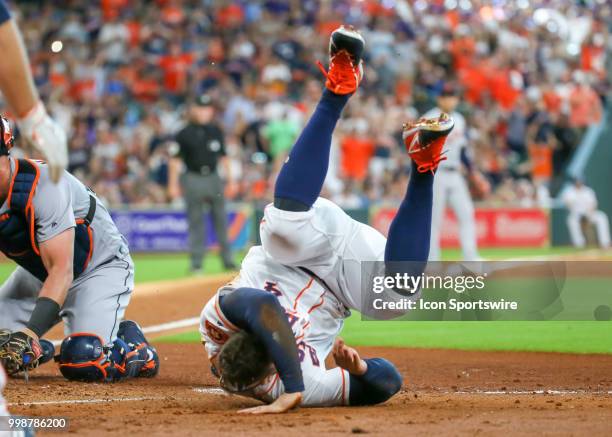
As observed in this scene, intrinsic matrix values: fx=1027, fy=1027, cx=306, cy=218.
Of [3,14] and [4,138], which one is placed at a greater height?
[3,14]

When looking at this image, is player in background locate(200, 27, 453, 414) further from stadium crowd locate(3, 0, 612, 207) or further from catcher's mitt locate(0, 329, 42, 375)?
stadium crowd locate(3, 0, 612, 207)

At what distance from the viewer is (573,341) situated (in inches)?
310

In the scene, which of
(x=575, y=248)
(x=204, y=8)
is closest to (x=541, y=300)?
(x=575, y=248)

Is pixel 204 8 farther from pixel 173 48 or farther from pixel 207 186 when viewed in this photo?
pixel 207 186

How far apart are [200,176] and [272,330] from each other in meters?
9.42

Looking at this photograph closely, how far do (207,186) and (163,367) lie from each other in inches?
276

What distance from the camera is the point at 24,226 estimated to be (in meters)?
5.74

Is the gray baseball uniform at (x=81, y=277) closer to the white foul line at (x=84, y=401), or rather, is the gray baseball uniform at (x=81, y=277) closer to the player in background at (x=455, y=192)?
the white foul line at (x=84, y=401)

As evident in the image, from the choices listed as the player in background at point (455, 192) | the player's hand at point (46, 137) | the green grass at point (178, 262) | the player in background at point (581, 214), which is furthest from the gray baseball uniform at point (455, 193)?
the player's hand at point (46, 137)

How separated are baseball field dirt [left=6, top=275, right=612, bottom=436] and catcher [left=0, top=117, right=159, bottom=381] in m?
0.18

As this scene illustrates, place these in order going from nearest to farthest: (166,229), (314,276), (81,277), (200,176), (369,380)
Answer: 1. (369,380)
2. (314,276)
3. (81,277)
4. (200,176)
5. (166,229)

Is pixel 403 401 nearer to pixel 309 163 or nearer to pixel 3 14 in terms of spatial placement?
pixel 309 163

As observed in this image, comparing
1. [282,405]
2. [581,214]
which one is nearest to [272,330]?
[282,405]

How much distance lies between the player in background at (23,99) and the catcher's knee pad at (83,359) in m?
2.50
